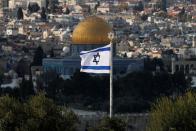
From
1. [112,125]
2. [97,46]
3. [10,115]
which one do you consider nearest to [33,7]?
[97,46]

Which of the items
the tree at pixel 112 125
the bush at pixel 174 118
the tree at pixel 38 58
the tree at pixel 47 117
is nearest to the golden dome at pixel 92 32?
the tree at pixel 38 58

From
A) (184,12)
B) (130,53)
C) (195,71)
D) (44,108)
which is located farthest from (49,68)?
A: (184,12)

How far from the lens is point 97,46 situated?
220ft

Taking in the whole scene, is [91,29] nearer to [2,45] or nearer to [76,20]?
[2,45]

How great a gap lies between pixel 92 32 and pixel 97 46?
1941mm

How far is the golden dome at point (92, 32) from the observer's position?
67875 mm

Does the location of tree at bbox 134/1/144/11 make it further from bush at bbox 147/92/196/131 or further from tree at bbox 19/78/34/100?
bush at bbox 147/92/196/131

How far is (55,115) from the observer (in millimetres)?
24047

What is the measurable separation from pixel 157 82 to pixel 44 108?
111ft

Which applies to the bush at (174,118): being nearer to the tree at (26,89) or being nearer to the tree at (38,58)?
the tree at (26,89)

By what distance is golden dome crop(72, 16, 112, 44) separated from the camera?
67.9 meters

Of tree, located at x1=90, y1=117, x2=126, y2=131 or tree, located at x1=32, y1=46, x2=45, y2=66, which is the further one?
tree, located at x1=32, y1=46, x2=45, y2=66

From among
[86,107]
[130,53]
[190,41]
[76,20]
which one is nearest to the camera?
[86,107]

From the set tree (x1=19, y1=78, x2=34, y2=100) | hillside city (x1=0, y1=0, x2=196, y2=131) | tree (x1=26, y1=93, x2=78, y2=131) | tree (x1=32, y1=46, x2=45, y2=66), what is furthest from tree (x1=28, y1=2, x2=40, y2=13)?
tree (x1=26, y1=93, x2=78, y2=131)
